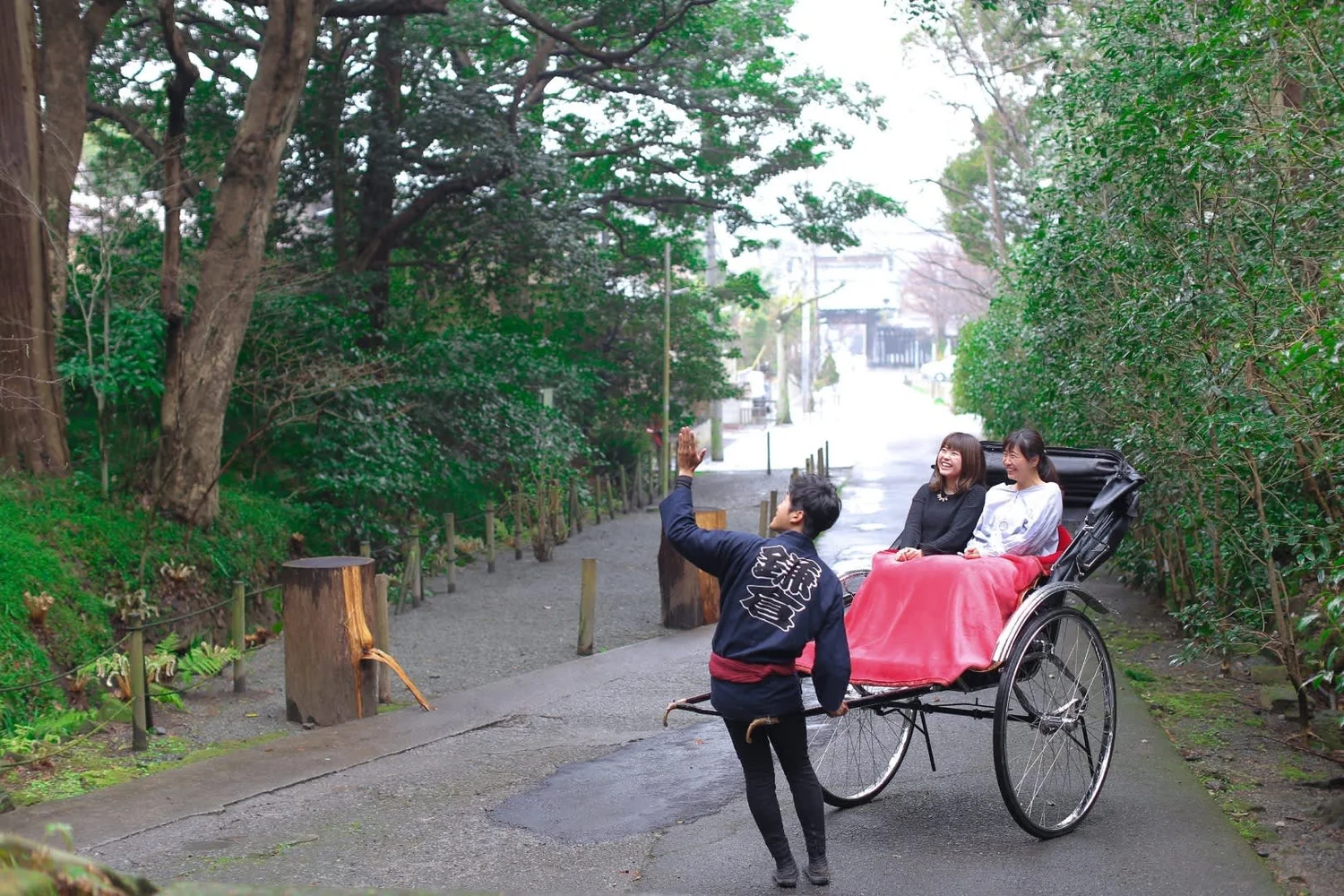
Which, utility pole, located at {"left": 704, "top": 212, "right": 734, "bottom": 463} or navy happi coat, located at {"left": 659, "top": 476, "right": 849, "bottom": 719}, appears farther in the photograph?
utility pole, located at {"left": 704, "top": 212, "right": 734, "bottom": 463}

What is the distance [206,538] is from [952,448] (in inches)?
299

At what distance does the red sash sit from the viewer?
463 centimetres

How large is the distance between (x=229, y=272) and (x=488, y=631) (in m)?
4.08

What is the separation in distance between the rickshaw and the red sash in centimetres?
17

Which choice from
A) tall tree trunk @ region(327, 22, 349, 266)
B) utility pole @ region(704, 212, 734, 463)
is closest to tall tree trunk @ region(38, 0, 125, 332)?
tall tree trunk @ region(327, 22, 349, 266)

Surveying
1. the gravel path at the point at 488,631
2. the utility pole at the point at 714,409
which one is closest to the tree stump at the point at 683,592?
the gravel path at the point at 488,631

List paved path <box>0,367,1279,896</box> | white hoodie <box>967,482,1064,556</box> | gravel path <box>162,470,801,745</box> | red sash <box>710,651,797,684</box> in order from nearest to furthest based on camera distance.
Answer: red sash <box>710,651,797,684</box>
paved path <box>0,367,1279,896</box>
white hoodie <box>967,482,1064,556</box>
gravel path <box>162,470,801,745</box>

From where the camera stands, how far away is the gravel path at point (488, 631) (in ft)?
27.4

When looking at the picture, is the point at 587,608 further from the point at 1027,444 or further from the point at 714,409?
the point at 714,409

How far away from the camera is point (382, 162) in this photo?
1605 centimetres

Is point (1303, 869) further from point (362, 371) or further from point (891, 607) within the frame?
point (362, 371)

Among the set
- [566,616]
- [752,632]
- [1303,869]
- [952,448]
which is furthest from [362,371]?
[1303,869]

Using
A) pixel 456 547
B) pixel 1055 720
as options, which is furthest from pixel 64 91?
pixel 1055 720

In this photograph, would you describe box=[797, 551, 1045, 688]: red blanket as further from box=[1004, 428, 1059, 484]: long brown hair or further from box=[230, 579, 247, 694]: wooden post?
box=[230, 579, 247, 694]: wooden post
